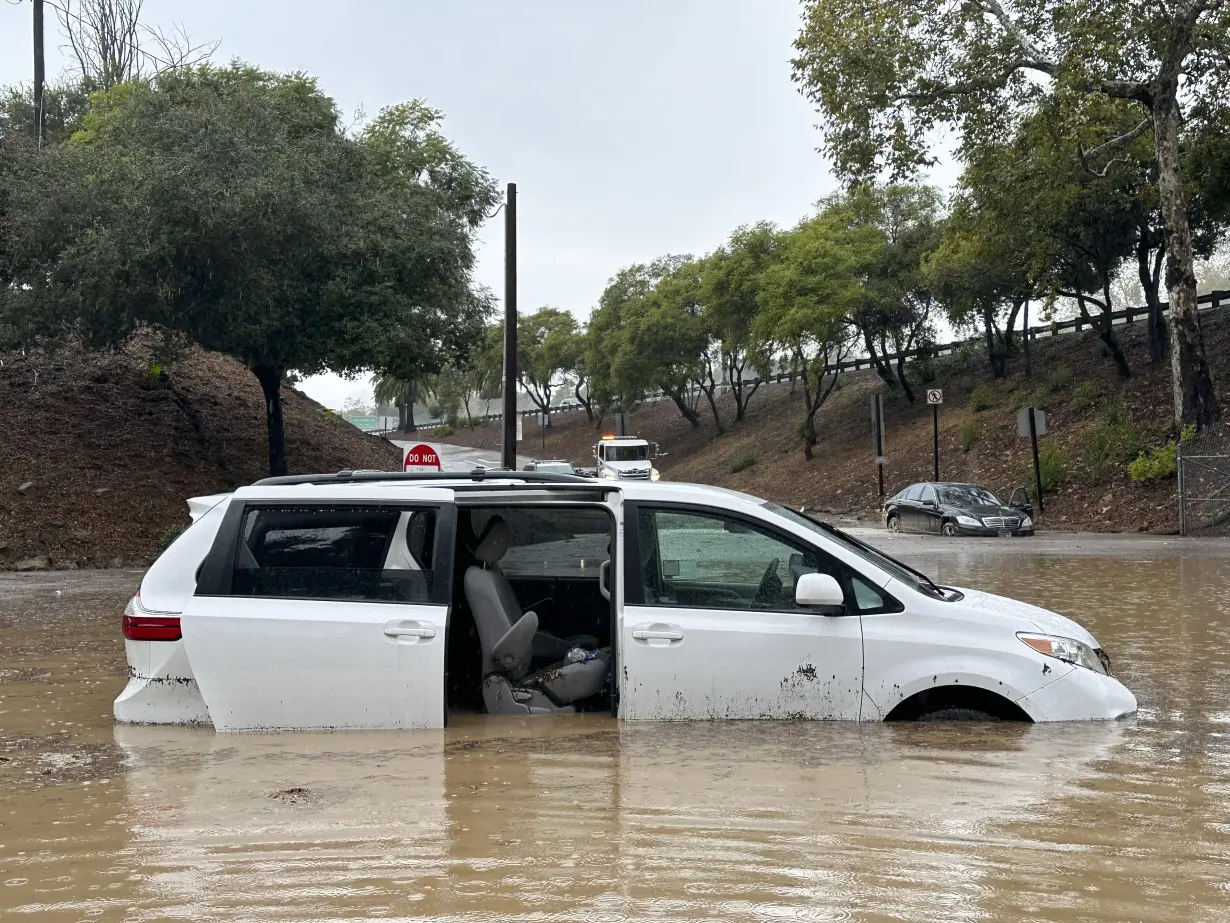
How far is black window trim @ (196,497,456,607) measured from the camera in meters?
6.25

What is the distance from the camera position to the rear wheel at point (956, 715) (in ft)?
20.3

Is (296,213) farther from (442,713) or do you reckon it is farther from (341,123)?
(442,713)

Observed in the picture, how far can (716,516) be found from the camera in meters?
6.32

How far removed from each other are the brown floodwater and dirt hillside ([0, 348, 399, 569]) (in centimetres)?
1634

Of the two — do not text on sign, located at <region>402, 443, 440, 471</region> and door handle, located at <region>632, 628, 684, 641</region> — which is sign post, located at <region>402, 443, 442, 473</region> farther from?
door handle, located at <region>632, 628, 684, 641</region>

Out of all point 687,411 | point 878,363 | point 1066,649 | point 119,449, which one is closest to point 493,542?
point 1066,649

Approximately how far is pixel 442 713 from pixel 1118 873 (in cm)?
311

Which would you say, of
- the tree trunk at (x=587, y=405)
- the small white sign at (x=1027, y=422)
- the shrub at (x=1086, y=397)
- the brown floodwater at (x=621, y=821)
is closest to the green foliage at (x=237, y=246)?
the small white sign at (x=1027, y=422)

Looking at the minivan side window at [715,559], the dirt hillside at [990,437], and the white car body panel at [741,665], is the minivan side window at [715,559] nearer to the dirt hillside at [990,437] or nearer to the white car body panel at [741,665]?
the white car body panel at [741,665]

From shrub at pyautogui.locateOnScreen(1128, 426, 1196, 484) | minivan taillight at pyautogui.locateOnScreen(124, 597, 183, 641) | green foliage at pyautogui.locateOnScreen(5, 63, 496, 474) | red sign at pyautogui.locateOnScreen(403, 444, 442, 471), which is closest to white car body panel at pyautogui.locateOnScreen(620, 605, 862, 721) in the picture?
minivan taillight at pyautogui.locateOnScreen(124, 597, 183, 641)

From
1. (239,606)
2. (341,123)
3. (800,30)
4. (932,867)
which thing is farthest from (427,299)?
(932,867)

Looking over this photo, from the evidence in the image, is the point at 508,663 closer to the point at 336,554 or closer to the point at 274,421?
the point at 336,554

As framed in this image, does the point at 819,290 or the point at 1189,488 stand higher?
the point at 819,290

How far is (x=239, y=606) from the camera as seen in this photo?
6.18 m
